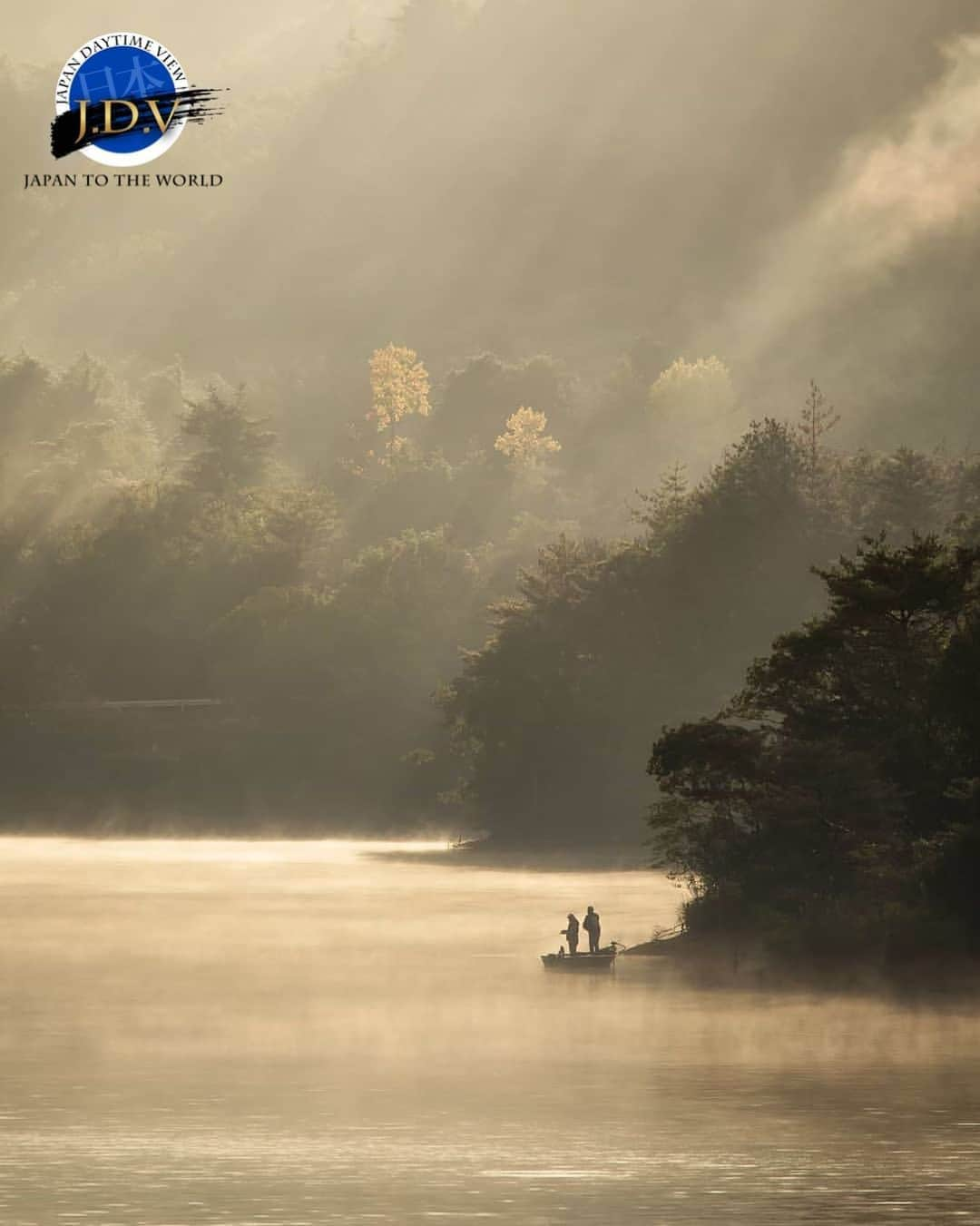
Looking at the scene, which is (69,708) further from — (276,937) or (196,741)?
(276,937)

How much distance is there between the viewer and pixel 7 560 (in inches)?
6831

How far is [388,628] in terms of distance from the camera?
495 ft

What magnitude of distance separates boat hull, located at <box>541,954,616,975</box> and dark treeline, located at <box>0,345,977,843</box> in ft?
177

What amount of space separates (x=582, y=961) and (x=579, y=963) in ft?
0.24

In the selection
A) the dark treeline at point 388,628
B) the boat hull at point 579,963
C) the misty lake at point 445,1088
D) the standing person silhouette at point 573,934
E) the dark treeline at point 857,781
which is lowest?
the misty lake at point 445,1088

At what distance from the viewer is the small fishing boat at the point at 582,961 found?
53.8 m

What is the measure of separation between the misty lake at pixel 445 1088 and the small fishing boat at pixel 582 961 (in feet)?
2.03

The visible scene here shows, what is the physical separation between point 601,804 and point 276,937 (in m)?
56.4

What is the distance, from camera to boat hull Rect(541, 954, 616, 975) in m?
53.8

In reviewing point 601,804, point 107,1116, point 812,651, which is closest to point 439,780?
point 601,804

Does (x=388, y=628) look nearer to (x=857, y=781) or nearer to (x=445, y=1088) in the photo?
(x=857, y=781)

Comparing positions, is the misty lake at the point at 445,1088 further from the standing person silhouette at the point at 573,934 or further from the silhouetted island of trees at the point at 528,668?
the silhouetted island of trees at the point at 528,668

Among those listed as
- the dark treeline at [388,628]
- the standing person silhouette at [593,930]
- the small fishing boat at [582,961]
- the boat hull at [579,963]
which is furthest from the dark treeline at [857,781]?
the dark treeline at [388,628]

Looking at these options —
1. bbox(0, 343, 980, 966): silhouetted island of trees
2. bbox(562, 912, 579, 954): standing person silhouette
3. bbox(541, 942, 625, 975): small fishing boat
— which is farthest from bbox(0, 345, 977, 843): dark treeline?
bbox(541, 942, 625, 975): small fishing boat
